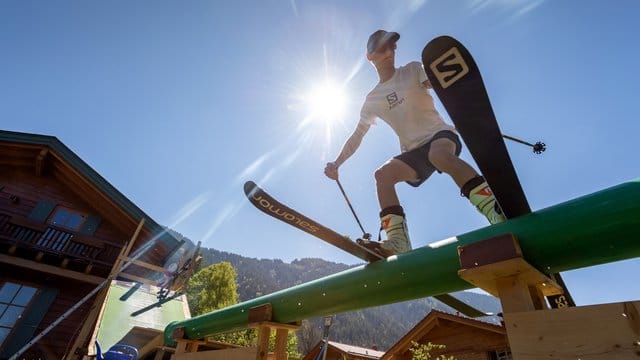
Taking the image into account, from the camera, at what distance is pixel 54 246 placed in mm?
11344

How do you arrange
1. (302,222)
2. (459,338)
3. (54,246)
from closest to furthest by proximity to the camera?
(302,222), (54,246), (459,338)

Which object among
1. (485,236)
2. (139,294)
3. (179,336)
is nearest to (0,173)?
(139,294)

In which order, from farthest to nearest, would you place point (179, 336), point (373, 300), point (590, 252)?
point (179, 336) < point (373, 300) < point (590, 252)

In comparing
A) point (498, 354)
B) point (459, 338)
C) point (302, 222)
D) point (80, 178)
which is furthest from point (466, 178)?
point (80, 178)

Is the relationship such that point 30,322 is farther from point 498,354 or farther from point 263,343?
point 498,354

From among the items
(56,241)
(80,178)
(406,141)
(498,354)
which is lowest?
(406,141)

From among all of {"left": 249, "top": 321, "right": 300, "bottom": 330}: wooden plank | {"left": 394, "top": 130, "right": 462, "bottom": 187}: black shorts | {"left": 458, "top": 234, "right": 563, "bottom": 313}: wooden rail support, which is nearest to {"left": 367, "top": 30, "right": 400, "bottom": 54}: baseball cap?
{"left": 394, "top": 130, "right": 462, "bottom": 187}: black shorts

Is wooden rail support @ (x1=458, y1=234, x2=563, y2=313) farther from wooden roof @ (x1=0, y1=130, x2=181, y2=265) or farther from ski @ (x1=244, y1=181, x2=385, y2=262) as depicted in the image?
wooden roof @ (x1=0, y1=130, x2=181, y2=265)

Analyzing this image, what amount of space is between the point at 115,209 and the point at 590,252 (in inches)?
589

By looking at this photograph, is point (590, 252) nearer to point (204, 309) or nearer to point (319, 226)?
point (319, 226)

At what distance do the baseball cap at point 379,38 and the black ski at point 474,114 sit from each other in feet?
5.02

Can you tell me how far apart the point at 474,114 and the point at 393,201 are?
1.18m

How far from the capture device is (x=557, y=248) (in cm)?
150

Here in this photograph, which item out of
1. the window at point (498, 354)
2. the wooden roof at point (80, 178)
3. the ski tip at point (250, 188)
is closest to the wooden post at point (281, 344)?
the ski tip at point (250, 188)
